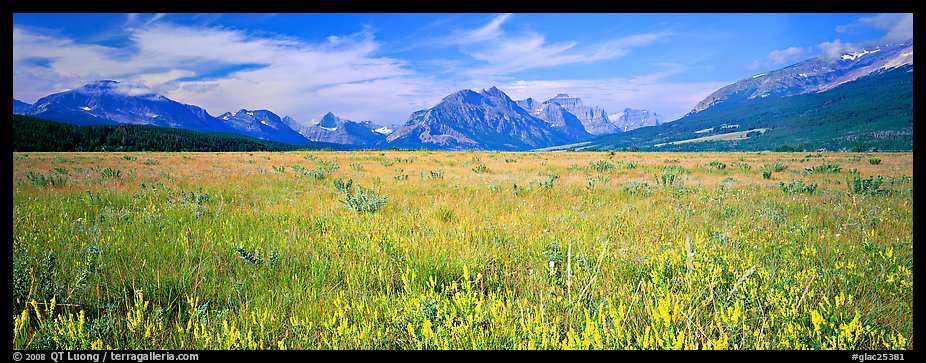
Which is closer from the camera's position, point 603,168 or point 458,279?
point 458,279

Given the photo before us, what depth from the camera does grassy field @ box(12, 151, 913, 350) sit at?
8.23 ft

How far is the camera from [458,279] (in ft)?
12.6

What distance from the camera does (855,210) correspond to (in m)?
7.04

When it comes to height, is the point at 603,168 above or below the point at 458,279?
above

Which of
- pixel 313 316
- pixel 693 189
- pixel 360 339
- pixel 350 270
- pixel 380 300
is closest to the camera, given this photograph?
pixel 360 339

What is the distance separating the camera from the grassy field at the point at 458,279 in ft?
8.23

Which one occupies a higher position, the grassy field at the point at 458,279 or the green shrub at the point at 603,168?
the green shrub at the point at 603,168

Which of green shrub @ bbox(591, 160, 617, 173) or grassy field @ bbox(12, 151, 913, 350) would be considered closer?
grassy field @ bbox(12, 151, 913, 350)

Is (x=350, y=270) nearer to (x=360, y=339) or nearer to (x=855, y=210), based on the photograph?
(x=360, y=339)

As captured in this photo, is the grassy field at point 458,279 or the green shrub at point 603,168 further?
the green shrub at point 603,168

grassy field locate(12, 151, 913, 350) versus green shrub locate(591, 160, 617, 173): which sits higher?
green shrub locate(591, 160, 617, 173)

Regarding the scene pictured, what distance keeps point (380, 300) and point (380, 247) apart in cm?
139
